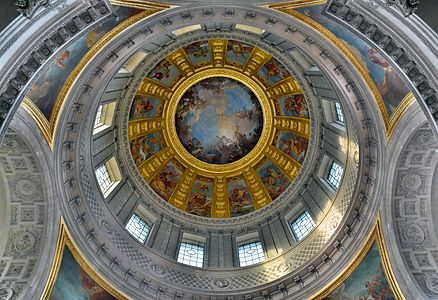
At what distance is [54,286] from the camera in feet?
57.8

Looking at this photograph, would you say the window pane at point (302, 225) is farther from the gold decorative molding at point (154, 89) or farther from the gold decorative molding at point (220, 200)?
the gold decorative molding at point (154, 89)

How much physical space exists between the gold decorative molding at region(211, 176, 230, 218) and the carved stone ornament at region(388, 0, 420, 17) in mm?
19683

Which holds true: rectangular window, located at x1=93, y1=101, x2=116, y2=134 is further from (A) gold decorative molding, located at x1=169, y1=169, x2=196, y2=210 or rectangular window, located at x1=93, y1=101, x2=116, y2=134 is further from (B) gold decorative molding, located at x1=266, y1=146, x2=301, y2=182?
(B) gold decorative molding, located at x1=266, y1=146, x2=301, y2=182

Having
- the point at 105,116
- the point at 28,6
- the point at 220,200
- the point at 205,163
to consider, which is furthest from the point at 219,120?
the point at 28,6

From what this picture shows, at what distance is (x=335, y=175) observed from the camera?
23641mm

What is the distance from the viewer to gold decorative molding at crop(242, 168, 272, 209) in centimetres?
2836

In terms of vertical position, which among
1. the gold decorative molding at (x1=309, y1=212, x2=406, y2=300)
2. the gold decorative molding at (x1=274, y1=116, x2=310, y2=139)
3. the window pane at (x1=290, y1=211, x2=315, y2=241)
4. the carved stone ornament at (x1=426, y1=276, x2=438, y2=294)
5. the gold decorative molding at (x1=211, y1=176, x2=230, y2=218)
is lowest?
the carved stone ornament at (x1=426, y1=276, x2=438, y2=294)

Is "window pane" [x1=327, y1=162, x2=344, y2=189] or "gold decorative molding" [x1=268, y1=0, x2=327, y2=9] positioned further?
"window pane" [x1=327, y1=162, x2=344, y2=189]

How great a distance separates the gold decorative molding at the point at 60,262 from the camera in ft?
57.2

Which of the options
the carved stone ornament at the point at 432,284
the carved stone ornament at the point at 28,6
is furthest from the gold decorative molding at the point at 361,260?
the carved stone ornament at the point at 28,6

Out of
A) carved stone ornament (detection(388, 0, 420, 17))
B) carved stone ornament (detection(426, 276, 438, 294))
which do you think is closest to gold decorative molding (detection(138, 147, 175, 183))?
carved stone ornament (detection(426, 276, 438, 294))

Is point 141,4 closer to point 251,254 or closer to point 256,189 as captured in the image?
point 251,254

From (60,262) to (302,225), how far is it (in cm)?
1234

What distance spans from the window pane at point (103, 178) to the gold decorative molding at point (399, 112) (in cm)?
1334
